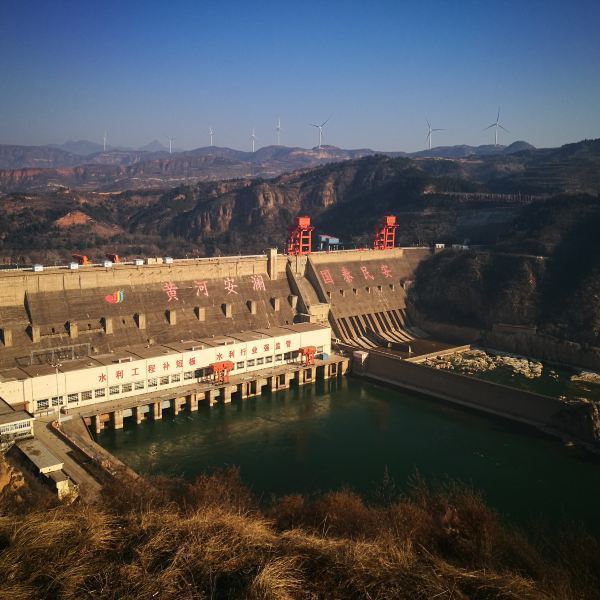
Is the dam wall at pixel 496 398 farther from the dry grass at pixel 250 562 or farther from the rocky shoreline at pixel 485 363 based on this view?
the dry grass at pixel 250 562

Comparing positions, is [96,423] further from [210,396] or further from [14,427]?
[210,396]

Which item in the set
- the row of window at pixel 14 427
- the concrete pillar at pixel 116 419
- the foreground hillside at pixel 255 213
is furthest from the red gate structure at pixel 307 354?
the foreground hillside at pixel 255 213

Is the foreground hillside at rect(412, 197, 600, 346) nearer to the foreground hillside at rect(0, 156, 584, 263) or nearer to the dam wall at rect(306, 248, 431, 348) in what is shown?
the dam wall at rect(306, 248, 431, 348)

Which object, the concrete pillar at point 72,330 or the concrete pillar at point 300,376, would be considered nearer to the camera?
the concrete pillar at point 72,330

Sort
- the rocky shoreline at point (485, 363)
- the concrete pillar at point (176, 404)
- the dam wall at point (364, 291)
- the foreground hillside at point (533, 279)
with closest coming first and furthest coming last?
the concrete pillar at point (176, 404), the rocky shoreline at point (485, 363), the foreground hillside at point (533, 279), the dam wall at point (364, 291)

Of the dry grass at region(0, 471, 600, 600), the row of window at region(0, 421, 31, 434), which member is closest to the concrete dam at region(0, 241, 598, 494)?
the row of window at region(0, 421, 31, 434)
